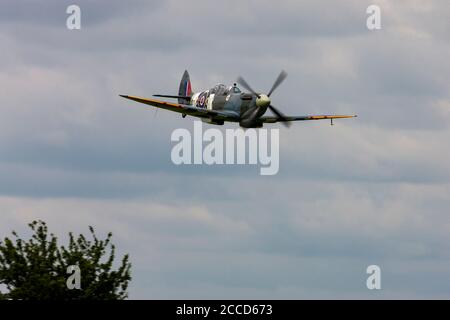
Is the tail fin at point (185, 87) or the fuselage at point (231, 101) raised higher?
the tail fin at point (185, 87)

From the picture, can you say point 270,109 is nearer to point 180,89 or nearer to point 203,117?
point 203,117

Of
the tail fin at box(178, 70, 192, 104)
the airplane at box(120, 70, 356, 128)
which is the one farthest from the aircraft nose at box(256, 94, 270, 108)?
the tail fin at box(178, 70, 192, 104)

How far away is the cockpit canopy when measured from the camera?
275 feet

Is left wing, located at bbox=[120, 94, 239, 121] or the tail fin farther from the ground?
the tail fin

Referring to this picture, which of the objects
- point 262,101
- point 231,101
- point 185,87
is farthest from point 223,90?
point 185,87

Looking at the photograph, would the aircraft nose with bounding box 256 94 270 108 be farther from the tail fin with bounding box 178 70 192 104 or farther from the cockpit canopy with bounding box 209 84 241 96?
the tail fin with bounding box 178 70 192 104

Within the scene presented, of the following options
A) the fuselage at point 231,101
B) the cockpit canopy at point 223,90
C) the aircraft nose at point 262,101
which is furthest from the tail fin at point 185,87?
the aircraft nose at point 262,101

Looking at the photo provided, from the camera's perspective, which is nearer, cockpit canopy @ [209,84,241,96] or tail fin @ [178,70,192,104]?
cockpit canopy @ [209,84,241,96]

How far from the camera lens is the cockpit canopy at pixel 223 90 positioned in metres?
83.9

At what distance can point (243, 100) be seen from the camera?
3236 inches

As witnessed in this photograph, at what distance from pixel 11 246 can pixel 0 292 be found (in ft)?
11.6

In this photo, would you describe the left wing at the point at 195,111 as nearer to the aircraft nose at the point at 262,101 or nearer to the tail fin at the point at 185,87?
the aircraft nose at the point at 262,101
